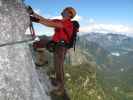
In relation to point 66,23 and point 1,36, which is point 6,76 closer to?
point 1,36

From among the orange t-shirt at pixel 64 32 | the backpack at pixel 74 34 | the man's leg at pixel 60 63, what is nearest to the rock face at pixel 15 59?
the orange t-shirt at pixel 64 32

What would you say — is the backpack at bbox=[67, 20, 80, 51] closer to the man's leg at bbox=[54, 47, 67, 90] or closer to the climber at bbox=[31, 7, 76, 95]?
the climber at bbox=[31, 7, 76, 95]

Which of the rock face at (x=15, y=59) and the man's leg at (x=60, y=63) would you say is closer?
the rock face at (x=15, y=59)

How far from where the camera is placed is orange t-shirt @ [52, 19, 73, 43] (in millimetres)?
12778

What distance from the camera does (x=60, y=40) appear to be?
13008 mm

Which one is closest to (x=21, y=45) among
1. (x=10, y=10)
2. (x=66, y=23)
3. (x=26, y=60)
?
(x=26, y=60)

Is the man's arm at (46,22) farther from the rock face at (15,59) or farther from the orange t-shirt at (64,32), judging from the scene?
the rock face at (15,59)

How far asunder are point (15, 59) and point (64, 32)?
9.68ft

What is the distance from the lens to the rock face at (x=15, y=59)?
1023 centimetres

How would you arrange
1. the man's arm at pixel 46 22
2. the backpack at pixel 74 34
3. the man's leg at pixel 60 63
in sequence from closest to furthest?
the man's arm at pixel 46 22
the backpack at pixel 74 34
the man's leg at pixel 60 63

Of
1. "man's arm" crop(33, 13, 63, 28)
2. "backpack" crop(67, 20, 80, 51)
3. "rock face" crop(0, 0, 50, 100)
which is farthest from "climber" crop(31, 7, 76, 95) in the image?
"rock face" crop(0, 0, 50, 100)

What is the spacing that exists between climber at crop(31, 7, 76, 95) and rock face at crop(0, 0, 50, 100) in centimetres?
147

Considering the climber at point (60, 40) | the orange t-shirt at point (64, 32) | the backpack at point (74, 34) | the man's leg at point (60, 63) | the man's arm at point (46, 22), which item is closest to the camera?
the man's arm at point (46, 22)

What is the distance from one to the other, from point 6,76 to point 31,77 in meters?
1.03
